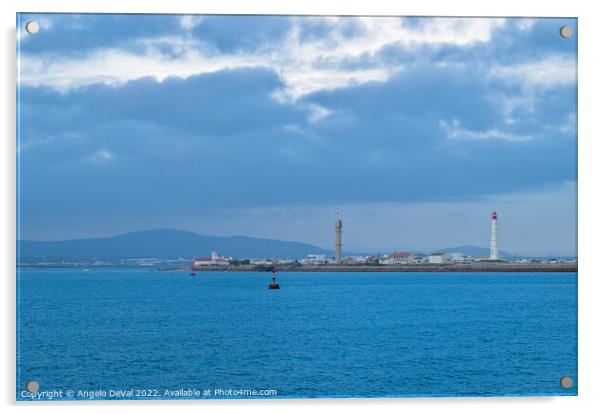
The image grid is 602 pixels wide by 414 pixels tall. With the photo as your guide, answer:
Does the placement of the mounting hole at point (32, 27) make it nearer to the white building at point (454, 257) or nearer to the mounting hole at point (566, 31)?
the mounting hole at point (566, 31)

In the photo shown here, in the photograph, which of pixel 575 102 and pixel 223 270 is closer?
pixel 575 102

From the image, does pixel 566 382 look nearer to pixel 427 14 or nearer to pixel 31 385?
pixel 427 14

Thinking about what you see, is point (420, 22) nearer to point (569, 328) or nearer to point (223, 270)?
point (569, 328)

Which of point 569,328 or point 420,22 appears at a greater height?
point 420,22

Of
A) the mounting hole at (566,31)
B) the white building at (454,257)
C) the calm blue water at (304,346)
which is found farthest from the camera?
the white building at (454,257)

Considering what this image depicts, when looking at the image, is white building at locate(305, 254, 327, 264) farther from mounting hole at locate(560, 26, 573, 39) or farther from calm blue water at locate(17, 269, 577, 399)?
mounting hole at locate(560, 26, 573, 39)

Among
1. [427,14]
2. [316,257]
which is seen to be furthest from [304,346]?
[316,257]

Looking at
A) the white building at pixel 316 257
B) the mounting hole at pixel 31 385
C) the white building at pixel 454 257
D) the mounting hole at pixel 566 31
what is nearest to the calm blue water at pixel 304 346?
the mounting hole at pixel 31 385
